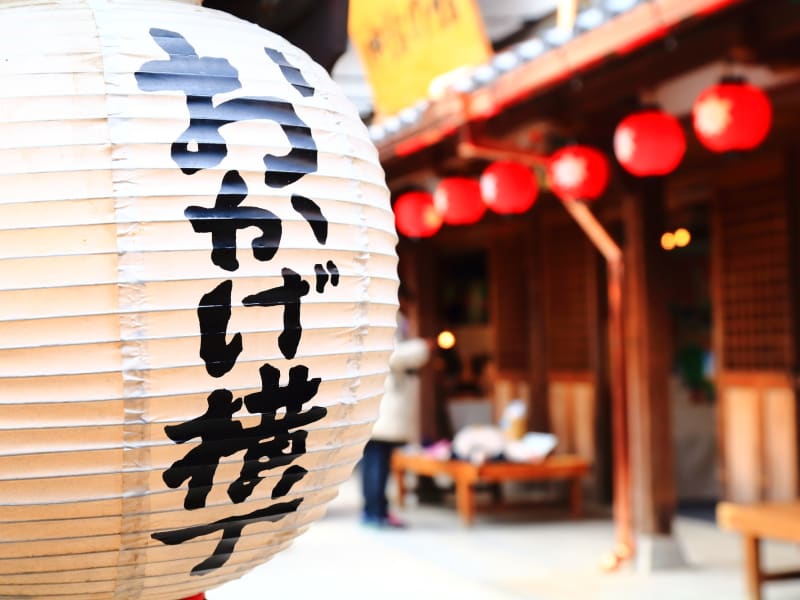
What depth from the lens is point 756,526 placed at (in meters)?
6.68

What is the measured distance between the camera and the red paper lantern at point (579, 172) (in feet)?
24.6

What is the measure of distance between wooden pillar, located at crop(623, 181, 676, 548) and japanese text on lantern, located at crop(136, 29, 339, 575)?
6.22m

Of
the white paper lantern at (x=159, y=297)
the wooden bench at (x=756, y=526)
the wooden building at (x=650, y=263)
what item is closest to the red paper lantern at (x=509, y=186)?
the wooden building at (x=650, y=263)

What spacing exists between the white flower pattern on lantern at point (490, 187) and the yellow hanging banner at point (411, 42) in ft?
2.80

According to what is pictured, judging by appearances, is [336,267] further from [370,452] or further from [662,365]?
[370,452]

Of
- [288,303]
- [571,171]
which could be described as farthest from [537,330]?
[288,303]

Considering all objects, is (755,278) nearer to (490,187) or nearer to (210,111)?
(490,187)

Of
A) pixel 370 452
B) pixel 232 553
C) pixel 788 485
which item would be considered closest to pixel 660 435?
pixel 788 485

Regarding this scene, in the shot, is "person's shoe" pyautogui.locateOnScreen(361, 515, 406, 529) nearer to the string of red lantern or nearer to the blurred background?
the blurred background

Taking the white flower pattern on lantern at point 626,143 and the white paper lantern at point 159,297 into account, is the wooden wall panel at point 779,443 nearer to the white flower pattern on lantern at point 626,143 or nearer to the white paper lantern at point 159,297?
the white flower pattern on lantern at point 626,143

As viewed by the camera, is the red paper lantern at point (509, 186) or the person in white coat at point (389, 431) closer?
the red paper lantern at point (509, 186)

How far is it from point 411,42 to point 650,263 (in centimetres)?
258

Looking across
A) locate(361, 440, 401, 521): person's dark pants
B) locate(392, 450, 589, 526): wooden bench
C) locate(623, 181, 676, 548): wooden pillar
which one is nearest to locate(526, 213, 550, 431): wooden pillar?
locate(392, 450, 589, 526): wooden bench

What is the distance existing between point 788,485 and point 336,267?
802 cm
